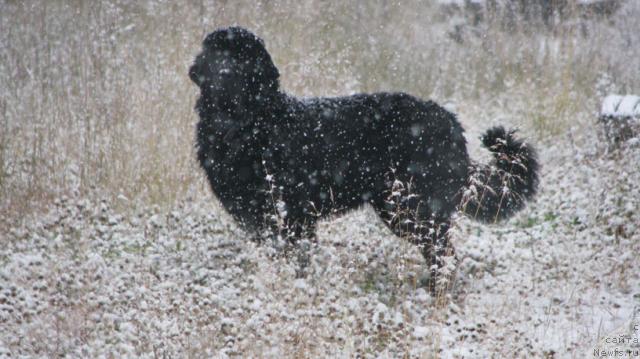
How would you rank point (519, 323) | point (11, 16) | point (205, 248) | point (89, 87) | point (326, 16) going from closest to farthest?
point (519, 323) < point (205, 248) < point (89, 87) < point (11, 16) < point (326, 16)

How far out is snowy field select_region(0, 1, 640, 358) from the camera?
2.88 meters

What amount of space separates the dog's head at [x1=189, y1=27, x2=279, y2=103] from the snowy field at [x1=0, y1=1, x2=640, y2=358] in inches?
39.9

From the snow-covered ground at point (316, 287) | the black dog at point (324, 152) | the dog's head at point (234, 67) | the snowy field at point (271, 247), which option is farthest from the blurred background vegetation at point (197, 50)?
the dog's head at point (234, 67)

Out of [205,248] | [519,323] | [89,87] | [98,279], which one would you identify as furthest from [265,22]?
[519,323]

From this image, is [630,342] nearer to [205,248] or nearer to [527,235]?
[527,235]

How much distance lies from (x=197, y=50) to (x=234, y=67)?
2.74m

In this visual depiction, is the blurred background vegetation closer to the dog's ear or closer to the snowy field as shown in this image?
the snowy field

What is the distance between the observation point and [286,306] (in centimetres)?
299

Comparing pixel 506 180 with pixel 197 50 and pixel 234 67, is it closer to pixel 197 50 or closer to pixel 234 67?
pixel 234 67

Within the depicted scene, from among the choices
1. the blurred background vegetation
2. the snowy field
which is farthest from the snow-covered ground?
the blurred background vegetation

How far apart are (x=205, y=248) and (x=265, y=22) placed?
4052 mm

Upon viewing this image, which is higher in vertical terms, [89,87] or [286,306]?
[89,87]

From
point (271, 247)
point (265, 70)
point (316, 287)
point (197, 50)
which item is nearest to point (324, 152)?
point (265, 70)

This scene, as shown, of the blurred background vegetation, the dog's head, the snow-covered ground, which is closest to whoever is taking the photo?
the snow-covered ground
